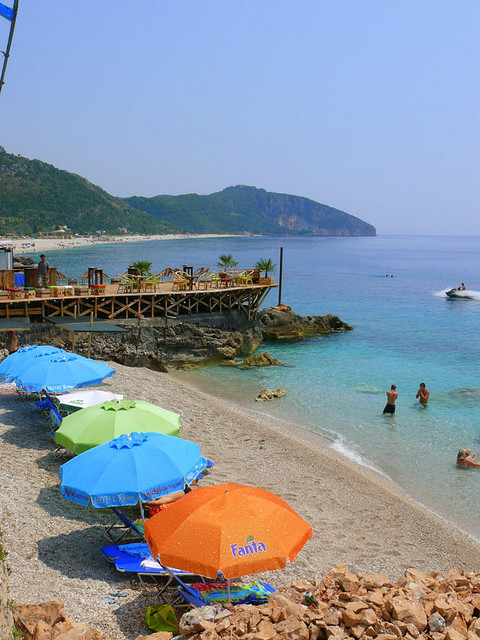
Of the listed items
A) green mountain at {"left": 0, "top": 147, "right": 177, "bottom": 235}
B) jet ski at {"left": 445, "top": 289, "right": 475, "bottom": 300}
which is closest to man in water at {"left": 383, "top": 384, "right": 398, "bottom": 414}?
jet ski at {"left": 445, "top": 289, "right": 475, "bottom": 300}

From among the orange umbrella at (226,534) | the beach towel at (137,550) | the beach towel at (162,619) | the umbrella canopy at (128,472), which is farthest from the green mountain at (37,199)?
the beach towel at (162,619)

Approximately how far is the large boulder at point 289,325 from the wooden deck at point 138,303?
2624mm

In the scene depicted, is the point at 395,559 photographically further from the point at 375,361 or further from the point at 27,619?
the point at 375,361

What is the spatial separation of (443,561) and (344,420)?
8936mm

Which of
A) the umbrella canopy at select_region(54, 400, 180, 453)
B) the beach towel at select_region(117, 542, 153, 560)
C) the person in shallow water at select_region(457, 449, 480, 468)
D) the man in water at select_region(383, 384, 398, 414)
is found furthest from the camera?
the man in water at select_region(383, 384, 398, 414)

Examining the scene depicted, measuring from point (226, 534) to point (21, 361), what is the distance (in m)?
9.26

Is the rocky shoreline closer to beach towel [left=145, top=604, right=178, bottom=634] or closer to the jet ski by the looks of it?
beach towel [left=145, top=604, right=178, bottom=634]

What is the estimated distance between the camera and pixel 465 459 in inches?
588

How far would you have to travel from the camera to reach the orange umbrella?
6.38 meters

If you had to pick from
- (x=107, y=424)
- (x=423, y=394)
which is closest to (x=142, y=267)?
(x=423, y=394)

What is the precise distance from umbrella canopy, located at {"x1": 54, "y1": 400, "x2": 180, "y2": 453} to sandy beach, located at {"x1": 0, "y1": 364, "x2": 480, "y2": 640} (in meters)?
1.11

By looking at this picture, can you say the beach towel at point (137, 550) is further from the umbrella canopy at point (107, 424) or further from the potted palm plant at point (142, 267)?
the potted palm plant at point (142, 267)

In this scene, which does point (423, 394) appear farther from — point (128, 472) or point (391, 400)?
point (128, 472)

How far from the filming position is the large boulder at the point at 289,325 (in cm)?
3375
